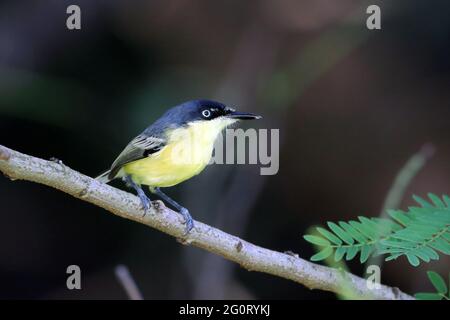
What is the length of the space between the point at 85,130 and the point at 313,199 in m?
1.71

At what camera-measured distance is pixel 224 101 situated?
14.8 ft

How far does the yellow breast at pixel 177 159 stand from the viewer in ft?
9.11

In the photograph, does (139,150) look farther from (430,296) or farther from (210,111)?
(430,296)

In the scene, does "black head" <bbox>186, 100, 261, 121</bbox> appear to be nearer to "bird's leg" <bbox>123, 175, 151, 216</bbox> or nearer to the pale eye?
the pale eye

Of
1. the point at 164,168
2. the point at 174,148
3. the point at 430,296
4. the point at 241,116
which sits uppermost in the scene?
the point at 241,116

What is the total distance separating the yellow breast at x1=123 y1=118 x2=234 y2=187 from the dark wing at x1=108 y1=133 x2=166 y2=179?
3 cm

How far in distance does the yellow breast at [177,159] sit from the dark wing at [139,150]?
3 cm

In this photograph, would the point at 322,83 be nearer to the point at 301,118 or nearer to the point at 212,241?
the point at 301,118

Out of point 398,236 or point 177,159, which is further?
point 177,159

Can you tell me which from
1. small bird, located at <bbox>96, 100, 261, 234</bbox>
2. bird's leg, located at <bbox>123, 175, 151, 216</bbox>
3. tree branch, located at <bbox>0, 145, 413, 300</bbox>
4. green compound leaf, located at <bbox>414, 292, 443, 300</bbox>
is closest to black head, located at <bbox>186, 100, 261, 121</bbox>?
small bird, located at <bbox>96, 100, 261, 234</bbox>

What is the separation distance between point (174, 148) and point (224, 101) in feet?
5.47

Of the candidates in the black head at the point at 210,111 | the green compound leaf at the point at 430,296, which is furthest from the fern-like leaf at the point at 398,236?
the black head at the point at 210,111

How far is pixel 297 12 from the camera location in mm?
4734

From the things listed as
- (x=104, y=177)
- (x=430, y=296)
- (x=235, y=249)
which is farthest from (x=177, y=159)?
(x=430, y=296)
